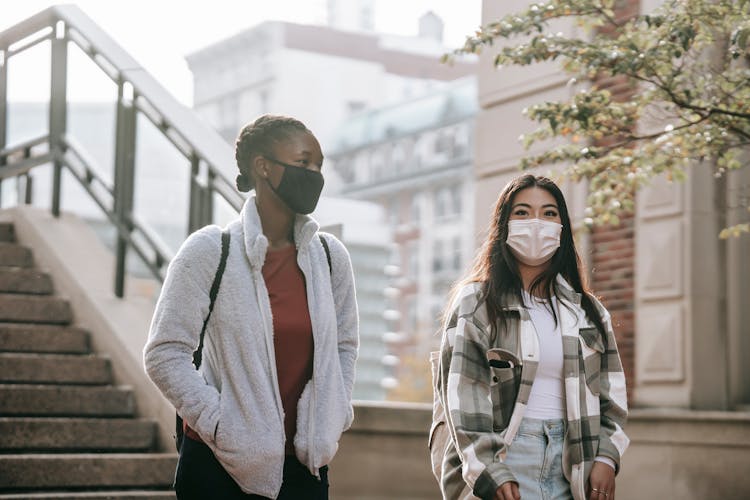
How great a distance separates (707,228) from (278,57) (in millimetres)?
93941

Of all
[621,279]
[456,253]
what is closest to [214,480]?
[621,279]

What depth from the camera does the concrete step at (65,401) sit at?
285 inches

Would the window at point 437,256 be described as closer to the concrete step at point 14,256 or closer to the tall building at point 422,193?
the tall building at point 422,193

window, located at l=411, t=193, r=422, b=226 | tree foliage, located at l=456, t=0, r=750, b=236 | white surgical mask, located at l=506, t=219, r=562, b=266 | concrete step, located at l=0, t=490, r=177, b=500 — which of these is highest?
window, located at l=411, t=193, r=422, b=226

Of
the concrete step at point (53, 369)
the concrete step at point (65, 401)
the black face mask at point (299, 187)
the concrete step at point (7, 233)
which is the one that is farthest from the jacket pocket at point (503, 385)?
the concrete step at point (7, 233)

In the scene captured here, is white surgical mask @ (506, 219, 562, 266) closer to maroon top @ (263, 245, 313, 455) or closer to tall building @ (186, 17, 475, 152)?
maroon top @ (263, 245, 313, 455)

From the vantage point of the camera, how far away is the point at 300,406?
416 centimetres

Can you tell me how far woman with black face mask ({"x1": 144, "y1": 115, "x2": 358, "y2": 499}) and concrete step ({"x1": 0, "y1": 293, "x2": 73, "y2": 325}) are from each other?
413 cm

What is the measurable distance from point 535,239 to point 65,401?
3696 millimetres

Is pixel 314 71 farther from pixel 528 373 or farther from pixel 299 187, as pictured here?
pixel 528 373

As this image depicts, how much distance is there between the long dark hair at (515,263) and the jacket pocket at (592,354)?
53mm

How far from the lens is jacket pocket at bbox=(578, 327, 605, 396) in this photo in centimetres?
434

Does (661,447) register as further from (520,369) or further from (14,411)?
(520,369)

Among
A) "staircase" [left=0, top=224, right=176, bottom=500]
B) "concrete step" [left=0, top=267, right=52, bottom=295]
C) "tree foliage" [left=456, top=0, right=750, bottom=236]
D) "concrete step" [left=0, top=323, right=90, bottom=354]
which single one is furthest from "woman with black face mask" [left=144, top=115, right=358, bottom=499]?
"concrete step" [left=0, top=267, right=52, bottom=295]
